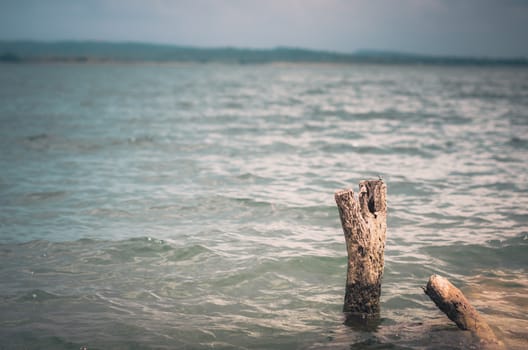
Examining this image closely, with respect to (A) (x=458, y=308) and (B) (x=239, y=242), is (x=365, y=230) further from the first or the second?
(B) (x=239, y=242)

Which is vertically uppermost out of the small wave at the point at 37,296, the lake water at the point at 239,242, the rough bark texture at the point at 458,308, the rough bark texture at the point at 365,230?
the rough bark texture at the point at 365,230

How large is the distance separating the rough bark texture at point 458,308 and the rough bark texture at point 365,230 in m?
0.83

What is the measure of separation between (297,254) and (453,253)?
3.51 m

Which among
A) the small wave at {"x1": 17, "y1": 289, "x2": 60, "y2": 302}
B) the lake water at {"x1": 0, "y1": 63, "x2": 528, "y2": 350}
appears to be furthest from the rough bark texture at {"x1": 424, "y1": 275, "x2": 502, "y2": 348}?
the small wave at {"x1": 17, "y1": 289, "x2": 60, "y2": 302}

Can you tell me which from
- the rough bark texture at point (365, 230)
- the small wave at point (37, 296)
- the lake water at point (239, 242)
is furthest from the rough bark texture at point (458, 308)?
the small wave at point (37, 296)

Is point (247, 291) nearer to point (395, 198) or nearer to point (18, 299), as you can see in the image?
point (18, 299)

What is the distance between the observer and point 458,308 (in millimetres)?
6398

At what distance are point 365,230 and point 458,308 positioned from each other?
1625 millimetres

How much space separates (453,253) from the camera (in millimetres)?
10430

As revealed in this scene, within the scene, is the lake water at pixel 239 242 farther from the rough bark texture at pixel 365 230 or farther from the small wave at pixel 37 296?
the rough bark texture at pixel 365 230

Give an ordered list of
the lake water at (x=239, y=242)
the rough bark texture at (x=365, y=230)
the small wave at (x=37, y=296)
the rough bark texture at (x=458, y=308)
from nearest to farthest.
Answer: the rough bark texture at (x=458, y=308) < the rough bark texture at (x=365, y=230) < the lake water at (x=239, y=242) < the small wave at (x=37, y=296)

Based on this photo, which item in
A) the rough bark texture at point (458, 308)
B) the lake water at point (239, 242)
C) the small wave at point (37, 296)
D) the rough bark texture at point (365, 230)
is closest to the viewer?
the rough bark texture at point (458, 308)

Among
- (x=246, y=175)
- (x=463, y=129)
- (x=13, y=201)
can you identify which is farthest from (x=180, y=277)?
(x=463, y=129)

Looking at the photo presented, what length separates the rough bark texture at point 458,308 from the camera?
247 inches
